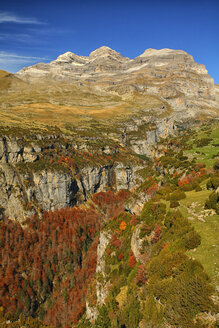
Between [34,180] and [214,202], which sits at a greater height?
[214,202]

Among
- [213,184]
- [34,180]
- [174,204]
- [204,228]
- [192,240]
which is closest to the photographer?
[192,240]

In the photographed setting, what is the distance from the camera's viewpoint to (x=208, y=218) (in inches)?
924

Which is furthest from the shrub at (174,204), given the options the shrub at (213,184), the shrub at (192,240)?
the shrub at (192,240)

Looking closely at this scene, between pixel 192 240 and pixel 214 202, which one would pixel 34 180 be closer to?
pixel 214 202

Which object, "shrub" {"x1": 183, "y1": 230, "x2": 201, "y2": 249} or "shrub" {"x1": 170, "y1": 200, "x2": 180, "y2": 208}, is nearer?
"shrub" {"x1": 183, "y1": 230, "x2": 201, "y2": 249}

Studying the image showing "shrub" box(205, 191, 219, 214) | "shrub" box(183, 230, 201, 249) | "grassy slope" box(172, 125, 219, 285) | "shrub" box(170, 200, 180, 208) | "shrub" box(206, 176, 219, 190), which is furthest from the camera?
"shrub" box(206, 176, 219, 190)

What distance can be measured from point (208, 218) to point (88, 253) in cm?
10076

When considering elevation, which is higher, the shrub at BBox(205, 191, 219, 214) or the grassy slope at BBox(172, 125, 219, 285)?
the shrub at BBox(205, 191, 219, 214)

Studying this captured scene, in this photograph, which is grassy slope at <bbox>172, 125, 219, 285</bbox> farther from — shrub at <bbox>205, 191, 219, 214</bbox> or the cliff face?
the cliff face

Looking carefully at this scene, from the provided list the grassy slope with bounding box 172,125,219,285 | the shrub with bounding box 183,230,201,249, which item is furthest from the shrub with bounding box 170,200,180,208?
the shrub with bounding box 183,230,201,249

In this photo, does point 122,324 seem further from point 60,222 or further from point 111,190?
point 111,190

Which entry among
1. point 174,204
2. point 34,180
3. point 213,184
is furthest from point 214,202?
point 34,180

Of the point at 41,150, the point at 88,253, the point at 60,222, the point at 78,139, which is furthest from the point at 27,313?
the point at 78,139

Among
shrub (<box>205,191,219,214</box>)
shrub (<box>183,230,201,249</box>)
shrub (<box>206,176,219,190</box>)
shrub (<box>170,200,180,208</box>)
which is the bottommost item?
shrub (<box>183,230,201,249</box>)
